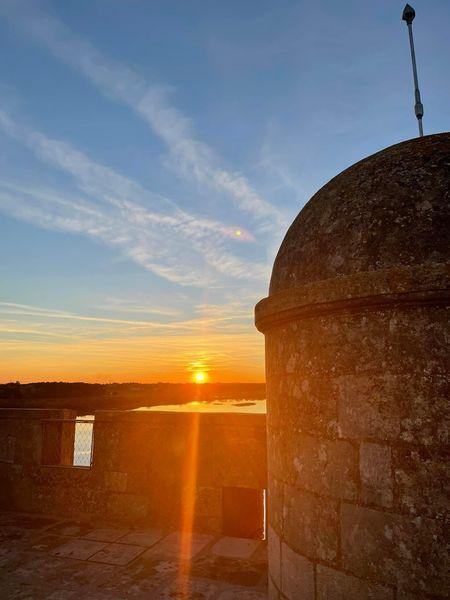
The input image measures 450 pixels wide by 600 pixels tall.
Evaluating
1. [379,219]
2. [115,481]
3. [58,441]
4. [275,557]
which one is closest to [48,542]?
[115,481]

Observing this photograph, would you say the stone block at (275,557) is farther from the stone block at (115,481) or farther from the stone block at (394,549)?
the stone block at (115,481)

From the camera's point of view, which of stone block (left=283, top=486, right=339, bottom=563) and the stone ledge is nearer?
the stone ledge

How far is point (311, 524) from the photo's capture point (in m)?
2.54

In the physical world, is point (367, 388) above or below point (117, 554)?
above

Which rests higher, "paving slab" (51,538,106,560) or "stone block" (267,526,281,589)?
"stone block" (267,526,281,589)

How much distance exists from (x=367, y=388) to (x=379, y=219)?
3.16ft

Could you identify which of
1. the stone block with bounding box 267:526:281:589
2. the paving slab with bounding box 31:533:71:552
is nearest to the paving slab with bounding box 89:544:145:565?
the paving slab with bounding box 31:533:71:552

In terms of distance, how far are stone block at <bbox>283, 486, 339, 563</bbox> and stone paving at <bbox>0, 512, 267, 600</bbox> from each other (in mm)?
2136

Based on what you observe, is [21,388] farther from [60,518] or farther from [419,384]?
[419,384]

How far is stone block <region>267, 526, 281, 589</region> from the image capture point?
290 cm

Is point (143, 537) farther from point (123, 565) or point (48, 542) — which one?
point (48, 542)

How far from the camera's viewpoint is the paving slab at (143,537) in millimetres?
5715

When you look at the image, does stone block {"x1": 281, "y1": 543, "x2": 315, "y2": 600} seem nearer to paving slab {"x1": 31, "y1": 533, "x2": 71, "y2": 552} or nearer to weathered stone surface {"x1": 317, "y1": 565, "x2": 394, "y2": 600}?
weathered stone surface {"x1": 317, "y1": 565, "x2": 394, "y2": 600}

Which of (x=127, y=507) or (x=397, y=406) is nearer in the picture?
(x=397, y=406)
